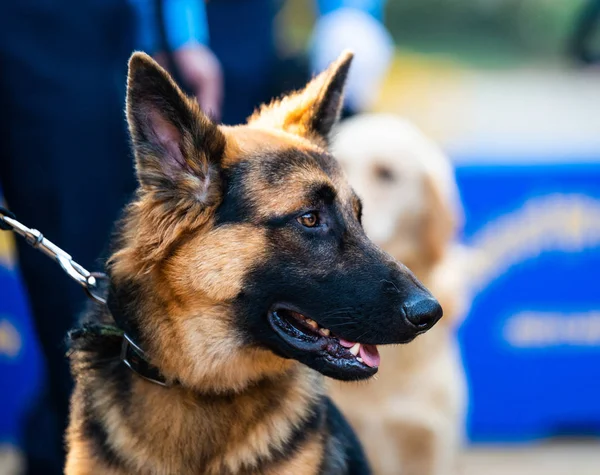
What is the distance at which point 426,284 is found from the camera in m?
3.80

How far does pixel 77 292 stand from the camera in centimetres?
339

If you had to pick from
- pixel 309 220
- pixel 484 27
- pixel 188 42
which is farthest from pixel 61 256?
pixel 484 27

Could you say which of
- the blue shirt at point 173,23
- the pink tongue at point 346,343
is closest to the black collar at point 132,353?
the pink tongue at point 346,343

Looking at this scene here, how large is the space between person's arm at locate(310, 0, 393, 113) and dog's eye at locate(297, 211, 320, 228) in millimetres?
1764

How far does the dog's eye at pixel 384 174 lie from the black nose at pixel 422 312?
5.66 feet

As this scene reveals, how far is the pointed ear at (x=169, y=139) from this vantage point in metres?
2.07

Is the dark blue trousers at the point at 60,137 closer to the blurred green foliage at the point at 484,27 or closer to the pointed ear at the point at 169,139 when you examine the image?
the pointed ear at the point at 169,139

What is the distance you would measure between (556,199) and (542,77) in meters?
11.6

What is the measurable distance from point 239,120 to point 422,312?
259 cm

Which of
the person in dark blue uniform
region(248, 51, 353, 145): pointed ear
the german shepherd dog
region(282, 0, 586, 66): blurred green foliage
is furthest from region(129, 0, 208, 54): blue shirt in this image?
region(282, 0, 586, 66): blurred green foliage

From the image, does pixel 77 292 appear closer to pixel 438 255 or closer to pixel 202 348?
pixel 202 348

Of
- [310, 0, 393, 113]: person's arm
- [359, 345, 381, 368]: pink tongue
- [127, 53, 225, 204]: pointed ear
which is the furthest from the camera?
[310, 0, 393, 113]: person's arm

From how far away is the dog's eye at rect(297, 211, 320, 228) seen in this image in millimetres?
2240

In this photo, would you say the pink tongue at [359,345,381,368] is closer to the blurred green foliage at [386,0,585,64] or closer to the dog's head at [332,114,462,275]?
the dog's head at [332,114,462,275]
